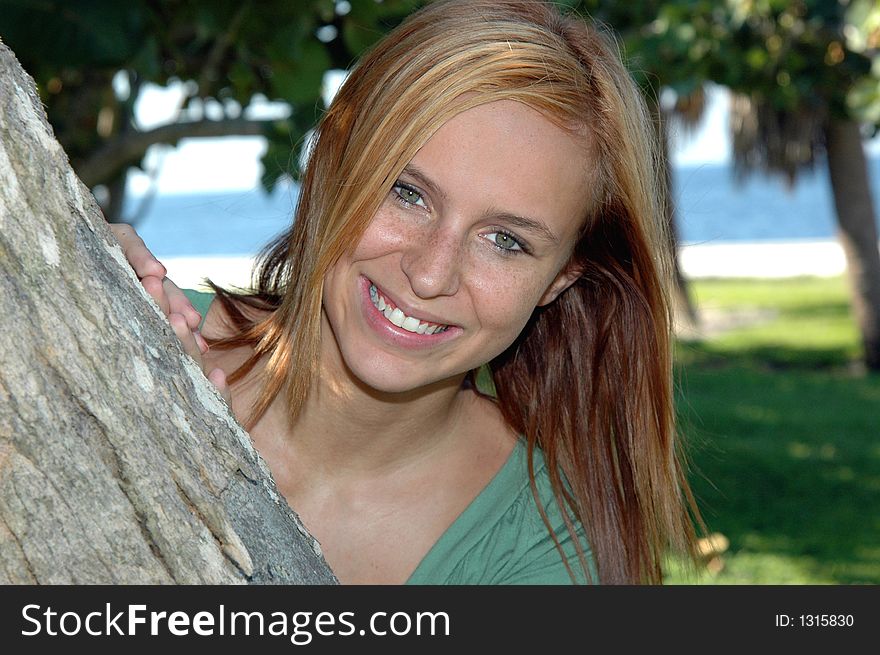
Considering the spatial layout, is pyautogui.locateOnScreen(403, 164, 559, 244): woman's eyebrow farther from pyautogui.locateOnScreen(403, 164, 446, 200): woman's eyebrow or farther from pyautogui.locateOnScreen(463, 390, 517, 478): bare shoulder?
pyautogui.locateOnScreen(463, 390, 517, 478): bare shoulder

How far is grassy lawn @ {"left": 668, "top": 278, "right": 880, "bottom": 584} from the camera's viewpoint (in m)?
5.57

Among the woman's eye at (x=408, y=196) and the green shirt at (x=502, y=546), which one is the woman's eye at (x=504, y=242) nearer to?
the woman's eye at (x=408, y=196)

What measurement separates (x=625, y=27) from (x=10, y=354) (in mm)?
5265

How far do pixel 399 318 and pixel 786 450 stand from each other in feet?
21.4

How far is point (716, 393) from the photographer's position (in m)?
10.2

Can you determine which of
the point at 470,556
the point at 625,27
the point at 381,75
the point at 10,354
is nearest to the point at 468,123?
the point at 381,75

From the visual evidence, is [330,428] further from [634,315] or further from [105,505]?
[105,505]

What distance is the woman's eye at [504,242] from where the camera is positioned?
6.68 feet

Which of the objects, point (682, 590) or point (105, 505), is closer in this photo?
point (105, 505)

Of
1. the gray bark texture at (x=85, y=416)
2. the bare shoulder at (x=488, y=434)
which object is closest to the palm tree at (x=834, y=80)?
the bare shoulder at (x=488, y=434)

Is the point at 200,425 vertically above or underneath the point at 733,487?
underneath

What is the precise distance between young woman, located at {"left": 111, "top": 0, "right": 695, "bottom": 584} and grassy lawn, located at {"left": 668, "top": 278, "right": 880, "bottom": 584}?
27 cm

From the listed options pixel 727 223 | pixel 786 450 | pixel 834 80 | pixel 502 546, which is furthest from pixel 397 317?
pixel 727 223

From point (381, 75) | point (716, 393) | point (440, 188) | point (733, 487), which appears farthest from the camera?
point (716, 393)
